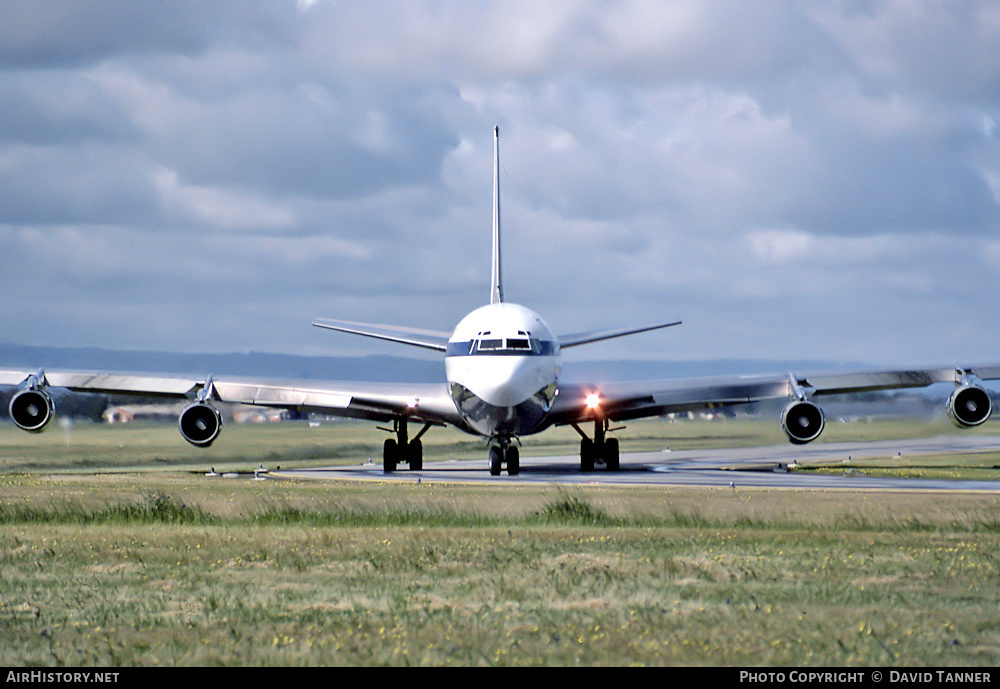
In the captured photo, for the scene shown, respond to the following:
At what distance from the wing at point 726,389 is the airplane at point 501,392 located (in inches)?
1.7

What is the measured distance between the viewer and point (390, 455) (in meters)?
42.5

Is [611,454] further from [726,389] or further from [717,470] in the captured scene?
[726,389]

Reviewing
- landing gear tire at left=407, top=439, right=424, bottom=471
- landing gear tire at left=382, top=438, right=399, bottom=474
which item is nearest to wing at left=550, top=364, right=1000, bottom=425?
landing gear tire at left=407, top=439, right=424, bottom=471

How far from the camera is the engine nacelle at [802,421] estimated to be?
123 feet

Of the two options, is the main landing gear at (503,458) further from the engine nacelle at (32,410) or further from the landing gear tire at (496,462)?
the engine nacelle at (32,410)

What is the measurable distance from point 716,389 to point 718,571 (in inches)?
1074

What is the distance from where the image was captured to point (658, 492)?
1160 inches

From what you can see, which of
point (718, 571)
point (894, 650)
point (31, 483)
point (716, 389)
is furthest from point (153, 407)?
point (894, 650)

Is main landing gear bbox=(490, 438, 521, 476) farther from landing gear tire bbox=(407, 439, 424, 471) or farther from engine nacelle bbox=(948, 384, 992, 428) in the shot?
engine nacelle bbox=(948, 384, 992, 428)

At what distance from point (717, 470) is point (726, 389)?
3.18 metres

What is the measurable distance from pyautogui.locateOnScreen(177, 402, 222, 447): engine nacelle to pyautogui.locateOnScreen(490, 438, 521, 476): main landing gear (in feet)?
27.6

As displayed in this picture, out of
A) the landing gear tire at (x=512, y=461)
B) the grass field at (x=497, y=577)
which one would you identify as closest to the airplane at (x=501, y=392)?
the landing gear tire at (x=512, y=461)

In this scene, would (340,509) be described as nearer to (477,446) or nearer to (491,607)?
(491,607)
